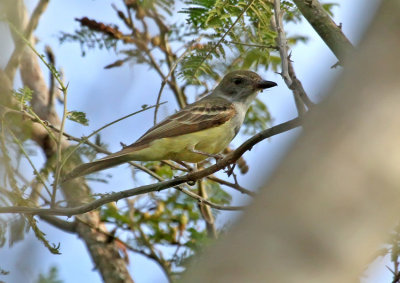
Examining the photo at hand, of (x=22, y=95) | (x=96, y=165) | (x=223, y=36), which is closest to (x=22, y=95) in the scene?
(x=22, y=95)

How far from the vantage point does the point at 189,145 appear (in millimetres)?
→ 7629

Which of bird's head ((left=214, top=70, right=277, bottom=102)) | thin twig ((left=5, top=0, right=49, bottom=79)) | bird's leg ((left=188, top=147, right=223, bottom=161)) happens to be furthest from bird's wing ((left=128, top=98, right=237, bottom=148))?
thin twig ((left=5, top=0, right=49, bottom=79))

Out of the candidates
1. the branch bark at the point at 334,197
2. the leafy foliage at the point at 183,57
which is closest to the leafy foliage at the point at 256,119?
the leafy foliage at the point at 183,57

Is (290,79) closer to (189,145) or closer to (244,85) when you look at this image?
(189,145)

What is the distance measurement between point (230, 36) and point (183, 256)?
284 centimetres

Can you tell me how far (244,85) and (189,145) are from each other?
1750mm

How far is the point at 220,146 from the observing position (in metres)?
7.94

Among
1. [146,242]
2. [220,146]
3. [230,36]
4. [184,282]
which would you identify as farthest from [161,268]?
[184,282]

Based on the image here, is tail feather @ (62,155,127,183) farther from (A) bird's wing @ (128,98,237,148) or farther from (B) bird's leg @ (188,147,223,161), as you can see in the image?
(B) bird's leg @ (188,147,223,161)

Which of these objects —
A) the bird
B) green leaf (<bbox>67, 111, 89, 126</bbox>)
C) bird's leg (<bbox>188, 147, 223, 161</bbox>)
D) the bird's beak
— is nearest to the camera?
green leaf (<bbox>67, 111, 89, 126</bbox>)

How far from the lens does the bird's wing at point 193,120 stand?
7481mm

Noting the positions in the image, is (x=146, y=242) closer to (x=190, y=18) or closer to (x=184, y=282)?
(x=190, y=18)

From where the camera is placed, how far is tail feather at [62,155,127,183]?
619 cm

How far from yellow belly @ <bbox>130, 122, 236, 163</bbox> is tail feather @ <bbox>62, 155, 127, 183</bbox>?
0.83 ft
